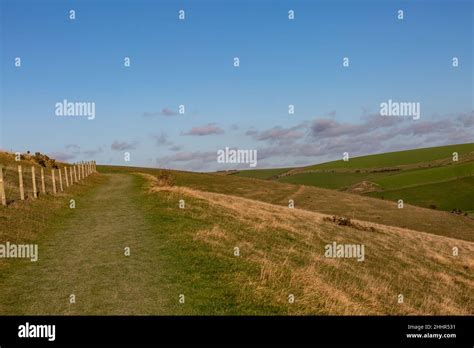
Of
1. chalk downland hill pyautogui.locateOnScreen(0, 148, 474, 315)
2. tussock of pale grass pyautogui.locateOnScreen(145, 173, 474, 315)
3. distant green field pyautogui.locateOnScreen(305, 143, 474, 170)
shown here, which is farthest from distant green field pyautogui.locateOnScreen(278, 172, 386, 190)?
chalk downland hill pyautogui.locateOnScreen(0, 148, 474, 315)

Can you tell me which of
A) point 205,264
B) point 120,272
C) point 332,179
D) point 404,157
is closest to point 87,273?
point 120,272

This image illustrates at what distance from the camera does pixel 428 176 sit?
127062 millimetres

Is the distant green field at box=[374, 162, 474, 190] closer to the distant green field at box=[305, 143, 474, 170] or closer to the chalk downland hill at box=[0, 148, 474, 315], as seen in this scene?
the distant green field at box=[305, 143, 474, 170]

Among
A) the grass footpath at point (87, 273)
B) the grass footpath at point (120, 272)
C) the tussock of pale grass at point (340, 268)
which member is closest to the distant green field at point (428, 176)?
the tussock of pale grass at point (340, 268)

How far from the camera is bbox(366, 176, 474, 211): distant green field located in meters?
100.0

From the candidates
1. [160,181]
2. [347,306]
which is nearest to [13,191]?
[160,181]

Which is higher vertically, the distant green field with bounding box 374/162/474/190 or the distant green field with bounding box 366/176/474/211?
the distant green field with bounding box 374/162/474/190

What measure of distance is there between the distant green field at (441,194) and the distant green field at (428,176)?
5441 millimetres

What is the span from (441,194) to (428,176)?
64.8ft

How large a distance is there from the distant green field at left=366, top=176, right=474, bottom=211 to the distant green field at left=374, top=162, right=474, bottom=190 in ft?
17.9
